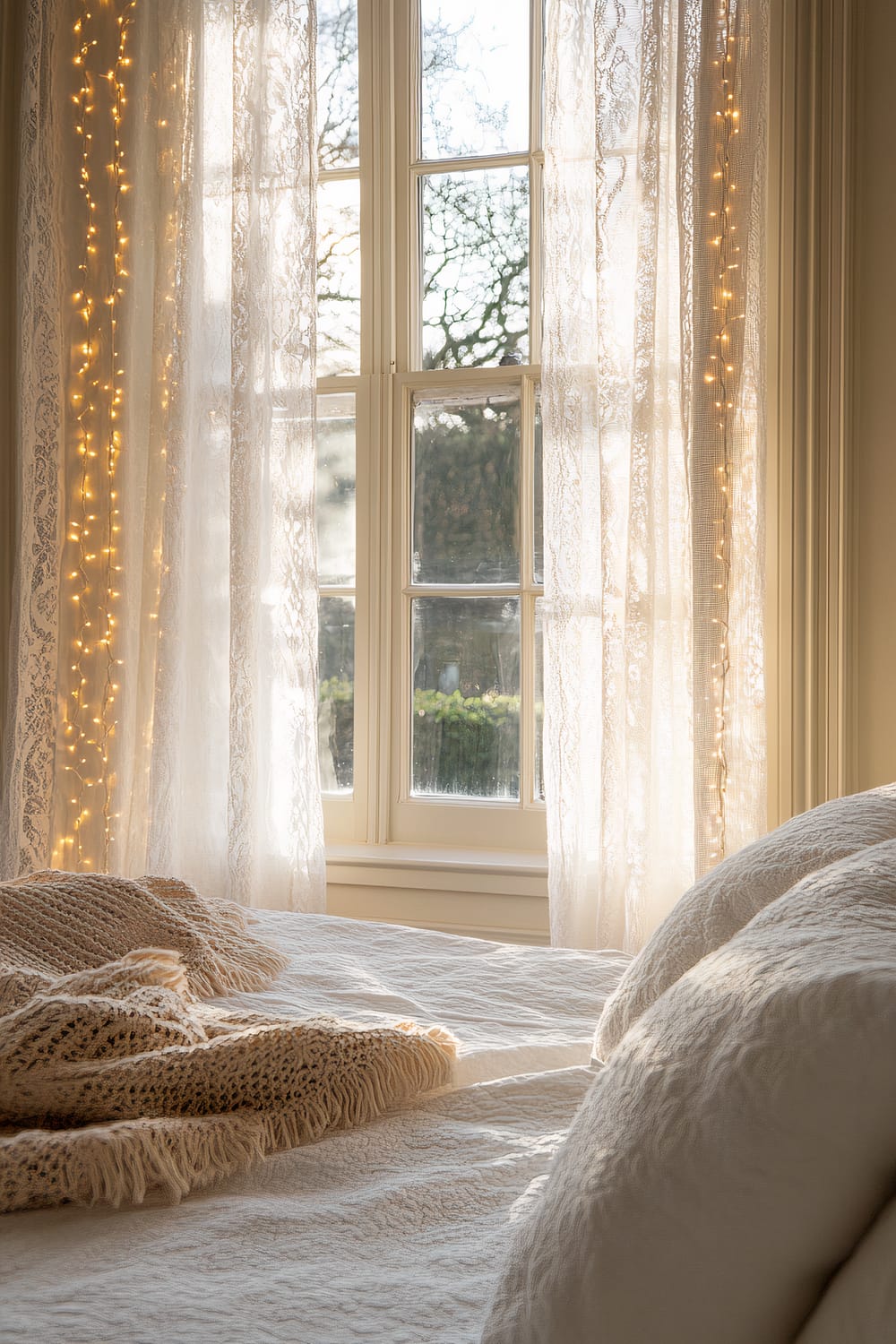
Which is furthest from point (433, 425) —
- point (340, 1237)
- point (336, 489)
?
point (340, 1237)

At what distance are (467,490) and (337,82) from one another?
117 cm

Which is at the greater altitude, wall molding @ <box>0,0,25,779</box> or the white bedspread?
wall molding @ <box>0,0,25,779</box>

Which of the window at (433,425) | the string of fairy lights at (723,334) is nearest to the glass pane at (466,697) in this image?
the window at (433,425)

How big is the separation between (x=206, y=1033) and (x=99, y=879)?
38 cm

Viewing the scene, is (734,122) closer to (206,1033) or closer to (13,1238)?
(206,1033)

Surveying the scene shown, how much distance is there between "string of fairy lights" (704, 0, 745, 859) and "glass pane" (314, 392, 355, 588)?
1.05 meters

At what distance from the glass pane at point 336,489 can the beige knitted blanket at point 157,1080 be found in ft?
6.05

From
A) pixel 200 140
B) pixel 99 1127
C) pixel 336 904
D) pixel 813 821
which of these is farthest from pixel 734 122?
pixel 99 1127

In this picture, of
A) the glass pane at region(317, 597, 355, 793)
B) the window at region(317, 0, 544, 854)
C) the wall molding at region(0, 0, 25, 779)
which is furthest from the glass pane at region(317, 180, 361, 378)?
the wall molding at region(0, 0, 25, 779)

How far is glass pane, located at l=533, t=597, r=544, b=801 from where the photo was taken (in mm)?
2809

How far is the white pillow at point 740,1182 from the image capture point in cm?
52

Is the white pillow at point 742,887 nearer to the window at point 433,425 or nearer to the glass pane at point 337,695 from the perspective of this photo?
the window at point 433,425

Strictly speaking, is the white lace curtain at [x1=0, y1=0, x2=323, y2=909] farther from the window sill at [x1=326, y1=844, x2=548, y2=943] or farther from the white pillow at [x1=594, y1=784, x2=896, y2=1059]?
the white pillow at [x1=594, y1=784, x2=896, y2=1059]

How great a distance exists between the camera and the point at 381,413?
296 cm
